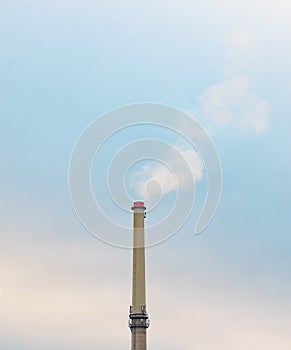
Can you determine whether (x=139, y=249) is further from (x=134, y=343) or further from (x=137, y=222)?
(x=134, y=343)

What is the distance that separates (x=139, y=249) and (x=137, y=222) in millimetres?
3812

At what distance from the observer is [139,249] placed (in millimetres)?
115062

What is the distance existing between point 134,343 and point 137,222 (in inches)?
641

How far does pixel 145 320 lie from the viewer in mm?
114688

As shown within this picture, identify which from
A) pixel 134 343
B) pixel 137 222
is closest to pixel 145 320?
pixel 134 343

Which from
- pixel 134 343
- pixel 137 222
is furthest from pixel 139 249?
pixel 134 343

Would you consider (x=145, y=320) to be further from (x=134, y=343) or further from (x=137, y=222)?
(x=137, y=222)

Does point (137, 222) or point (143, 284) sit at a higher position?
point (137, 222)

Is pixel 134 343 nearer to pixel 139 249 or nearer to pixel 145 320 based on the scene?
pixel 145 320

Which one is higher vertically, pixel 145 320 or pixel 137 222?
pixel 137 222

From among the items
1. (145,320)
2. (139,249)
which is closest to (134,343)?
(145,320)

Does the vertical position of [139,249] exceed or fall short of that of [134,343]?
it exceeds it

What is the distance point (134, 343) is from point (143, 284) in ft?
26.0

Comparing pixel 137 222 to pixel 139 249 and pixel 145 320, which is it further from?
pixel 145 320
